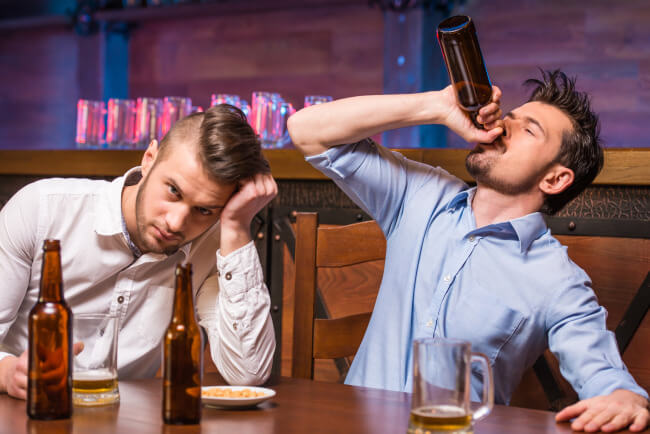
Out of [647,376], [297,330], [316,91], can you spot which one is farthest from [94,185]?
[316,91]

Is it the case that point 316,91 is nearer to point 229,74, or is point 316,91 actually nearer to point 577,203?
point 229,74

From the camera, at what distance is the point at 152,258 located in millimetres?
1484

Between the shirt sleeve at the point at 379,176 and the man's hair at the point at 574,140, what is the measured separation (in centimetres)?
24

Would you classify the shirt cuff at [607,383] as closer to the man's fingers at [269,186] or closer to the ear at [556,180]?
the ear at [556,180]

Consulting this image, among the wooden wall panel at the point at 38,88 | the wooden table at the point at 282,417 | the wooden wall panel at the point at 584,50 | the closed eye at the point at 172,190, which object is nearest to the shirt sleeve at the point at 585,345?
Result: the wooden table at the point at 282,417

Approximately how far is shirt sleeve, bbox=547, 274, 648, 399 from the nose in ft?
2.40

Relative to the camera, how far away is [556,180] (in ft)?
5.65

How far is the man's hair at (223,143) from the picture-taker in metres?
1.39

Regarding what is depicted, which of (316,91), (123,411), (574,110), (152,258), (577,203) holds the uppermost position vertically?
(316,91)

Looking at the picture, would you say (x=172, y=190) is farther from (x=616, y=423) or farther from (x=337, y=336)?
(x=616, y=423)

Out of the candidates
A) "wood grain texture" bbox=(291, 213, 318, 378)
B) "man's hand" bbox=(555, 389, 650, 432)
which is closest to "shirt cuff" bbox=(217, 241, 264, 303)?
"wood grain texture" bbox=(291, 213, 318, 378)

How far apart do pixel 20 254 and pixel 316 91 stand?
216 centimetres

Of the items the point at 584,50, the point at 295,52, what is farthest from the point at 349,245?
the point at 295,52

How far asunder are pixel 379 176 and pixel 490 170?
25 cm
